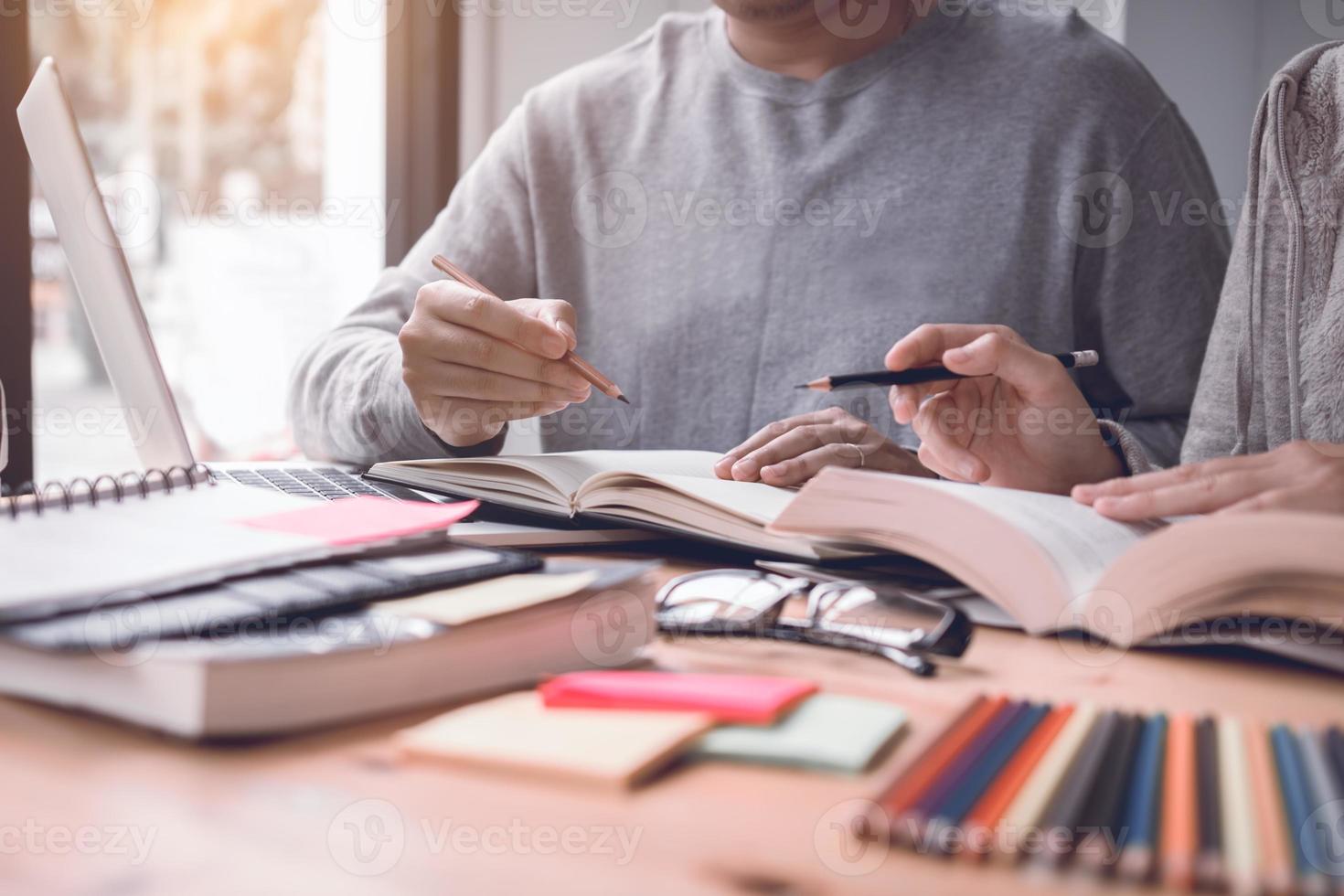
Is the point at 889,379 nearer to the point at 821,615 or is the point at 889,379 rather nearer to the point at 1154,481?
the point at 1154,481

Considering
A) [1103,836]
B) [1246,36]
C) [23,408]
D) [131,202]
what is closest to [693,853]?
[1103,836]

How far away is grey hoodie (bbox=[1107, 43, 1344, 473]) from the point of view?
106 cm

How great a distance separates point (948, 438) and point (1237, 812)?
707 mm

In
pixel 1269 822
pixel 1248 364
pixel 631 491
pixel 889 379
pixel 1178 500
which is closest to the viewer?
pixel 1269 822

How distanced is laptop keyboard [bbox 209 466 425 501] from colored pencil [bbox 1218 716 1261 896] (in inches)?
23.5

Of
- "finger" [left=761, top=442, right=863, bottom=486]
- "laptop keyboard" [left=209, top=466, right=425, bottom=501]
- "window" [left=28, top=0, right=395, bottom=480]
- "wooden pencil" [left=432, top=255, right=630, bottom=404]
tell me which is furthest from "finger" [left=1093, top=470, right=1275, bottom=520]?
"window" [left=28, top=0, right=395, bottom=480]

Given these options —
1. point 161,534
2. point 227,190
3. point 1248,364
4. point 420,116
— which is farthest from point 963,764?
point 227,190

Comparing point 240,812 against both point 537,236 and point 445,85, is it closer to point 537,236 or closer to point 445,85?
point 537,236

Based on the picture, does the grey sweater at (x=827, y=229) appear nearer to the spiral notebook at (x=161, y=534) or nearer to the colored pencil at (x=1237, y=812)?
the spiral notebook at (x=161, y=534)

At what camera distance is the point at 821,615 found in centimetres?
58

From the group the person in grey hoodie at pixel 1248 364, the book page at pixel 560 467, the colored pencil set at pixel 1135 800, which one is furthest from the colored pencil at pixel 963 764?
the person in grey hoodie at pixel 1248 364

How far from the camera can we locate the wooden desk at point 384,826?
0.99 feet

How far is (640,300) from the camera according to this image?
1532 millimetres

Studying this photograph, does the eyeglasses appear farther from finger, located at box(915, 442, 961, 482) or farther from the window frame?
the window frame
